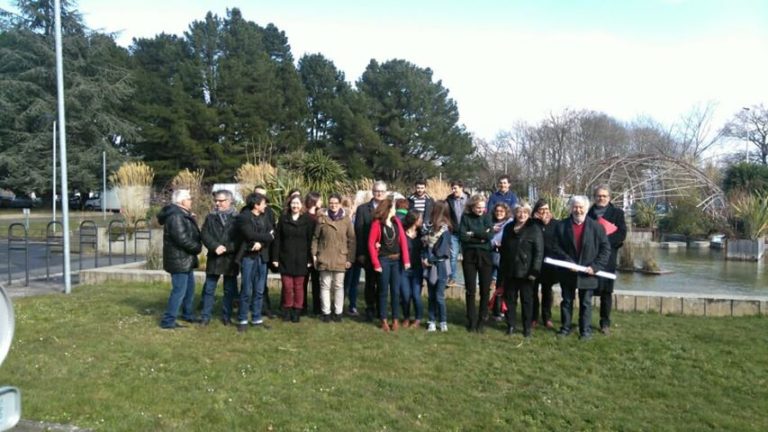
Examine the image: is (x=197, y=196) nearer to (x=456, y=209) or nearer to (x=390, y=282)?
(x=456, y=209)

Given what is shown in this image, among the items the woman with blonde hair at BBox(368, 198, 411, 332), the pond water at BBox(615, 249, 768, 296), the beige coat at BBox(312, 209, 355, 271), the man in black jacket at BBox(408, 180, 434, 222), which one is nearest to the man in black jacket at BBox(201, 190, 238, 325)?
the beige coat at BBox(312, 209, 355, 271)

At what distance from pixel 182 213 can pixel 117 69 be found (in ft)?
137

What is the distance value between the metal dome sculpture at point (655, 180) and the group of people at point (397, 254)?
515 inches

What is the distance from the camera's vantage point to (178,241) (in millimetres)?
7176

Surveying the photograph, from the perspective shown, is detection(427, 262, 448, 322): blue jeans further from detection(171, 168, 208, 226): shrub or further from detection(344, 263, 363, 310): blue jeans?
detection(171, 168, 208, 226): shrub

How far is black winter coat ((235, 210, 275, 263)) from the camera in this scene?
7.22 m

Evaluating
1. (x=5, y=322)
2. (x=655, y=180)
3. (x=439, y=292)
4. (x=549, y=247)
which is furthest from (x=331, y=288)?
(x=655, y=180)

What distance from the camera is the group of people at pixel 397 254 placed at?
684 centimetres

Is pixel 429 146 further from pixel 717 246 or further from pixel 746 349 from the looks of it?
pixel 746 349

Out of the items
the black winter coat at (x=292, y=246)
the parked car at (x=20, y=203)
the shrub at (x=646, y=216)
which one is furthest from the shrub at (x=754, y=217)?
the parked car at (x=20, y=203)

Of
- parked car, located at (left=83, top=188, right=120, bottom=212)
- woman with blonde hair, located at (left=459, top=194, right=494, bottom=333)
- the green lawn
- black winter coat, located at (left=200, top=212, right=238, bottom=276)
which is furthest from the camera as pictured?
parked car, located at (left=83, top=188, right=120, bottom=212)

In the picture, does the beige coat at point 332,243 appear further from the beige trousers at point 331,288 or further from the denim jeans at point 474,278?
the denim jeans at point 474,278

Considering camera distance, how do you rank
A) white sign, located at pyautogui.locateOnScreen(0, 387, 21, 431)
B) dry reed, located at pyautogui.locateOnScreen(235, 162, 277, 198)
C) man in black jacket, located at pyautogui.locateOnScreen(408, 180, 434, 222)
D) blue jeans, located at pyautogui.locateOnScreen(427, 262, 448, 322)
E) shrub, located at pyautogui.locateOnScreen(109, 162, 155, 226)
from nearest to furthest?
white sign, located at pyautogui.locateOnScreen(0, 387, 21, 431) < blue jeans, located at pyautogui.locateOnScreen(427, 262, 448, 322) < man in black jacket, located at pyautogui.locateOnScreen(408, 180, 434, 222) < dry reed, located at pyautogui.locateOnScreen(235, 162, 277, 198) < shrub, located at pyautogui.locateOnScreen(109, 162, 155, 226)

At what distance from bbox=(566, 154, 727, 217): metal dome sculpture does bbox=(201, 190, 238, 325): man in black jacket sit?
47.7 feet
